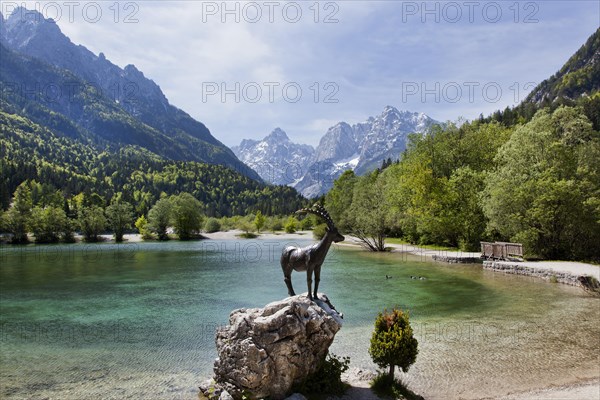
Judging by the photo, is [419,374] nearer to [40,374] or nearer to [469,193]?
[40,374]

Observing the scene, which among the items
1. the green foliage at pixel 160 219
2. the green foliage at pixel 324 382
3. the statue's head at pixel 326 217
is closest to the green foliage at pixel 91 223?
the green foliage at pixel 160 219

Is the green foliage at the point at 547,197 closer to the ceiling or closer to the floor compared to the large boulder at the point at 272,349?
closer to the ceiling

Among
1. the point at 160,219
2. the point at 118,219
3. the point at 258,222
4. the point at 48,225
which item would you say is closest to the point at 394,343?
the point at 48,225

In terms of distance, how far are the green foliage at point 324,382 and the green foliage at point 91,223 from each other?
109838 millimetres

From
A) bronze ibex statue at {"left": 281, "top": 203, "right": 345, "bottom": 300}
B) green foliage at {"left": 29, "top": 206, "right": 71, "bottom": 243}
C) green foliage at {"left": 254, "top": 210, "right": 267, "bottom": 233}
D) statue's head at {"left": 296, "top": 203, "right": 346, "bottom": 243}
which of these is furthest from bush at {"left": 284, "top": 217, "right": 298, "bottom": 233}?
statue's head at {"left": 296, "top": 203, "right": 346, "bottom": 243}

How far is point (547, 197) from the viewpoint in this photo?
36781mm

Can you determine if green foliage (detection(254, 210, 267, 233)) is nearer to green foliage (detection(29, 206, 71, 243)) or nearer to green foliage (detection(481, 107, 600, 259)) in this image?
green foliage (detection(29, 206, 71, 243))

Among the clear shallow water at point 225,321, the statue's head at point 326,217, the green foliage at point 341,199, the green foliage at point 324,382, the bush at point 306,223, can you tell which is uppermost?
the green foliage at point 341,199

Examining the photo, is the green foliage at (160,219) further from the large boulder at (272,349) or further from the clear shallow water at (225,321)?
the large boulder at (272,349)

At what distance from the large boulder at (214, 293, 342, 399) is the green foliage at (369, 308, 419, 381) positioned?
1536 mm

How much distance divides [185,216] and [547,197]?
98041 millimetres

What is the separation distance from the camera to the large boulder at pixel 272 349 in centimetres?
1062

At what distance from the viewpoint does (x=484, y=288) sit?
2995 cm

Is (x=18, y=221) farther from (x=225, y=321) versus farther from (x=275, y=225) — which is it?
(x=225, y=321)
